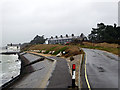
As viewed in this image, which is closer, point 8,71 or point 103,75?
point 103,75

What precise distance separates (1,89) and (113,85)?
36.0 feet

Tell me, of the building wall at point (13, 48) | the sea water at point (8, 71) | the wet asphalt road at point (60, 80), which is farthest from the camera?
the building wall at point (13, 48)

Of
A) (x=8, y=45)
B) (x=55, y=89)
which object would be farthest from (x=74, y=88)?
(x=8, y=45)

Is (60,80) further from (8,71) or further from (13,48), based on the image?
(13,48)

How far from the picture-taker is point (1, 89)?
13.7 meters

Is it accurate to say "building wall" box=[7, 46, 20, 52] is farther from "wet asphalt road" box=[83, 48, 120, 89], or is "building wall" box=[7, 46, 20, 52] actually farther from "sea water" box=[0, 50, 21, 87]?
"wet asphalt road" box=[83, 48, 120, 89]

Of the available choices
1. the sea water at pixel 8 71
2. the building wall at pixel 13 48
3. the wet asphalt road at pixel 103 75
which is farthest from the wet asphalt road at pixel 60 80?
the building wall at pixel 13 48

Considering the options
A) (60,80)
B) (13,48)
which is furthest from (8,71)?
(13,48)

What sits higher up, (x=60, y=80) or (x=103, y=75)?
(x=103, y=75)

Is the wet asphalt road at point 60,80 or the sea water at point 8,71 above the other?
the wet asphalt road at point 60,80

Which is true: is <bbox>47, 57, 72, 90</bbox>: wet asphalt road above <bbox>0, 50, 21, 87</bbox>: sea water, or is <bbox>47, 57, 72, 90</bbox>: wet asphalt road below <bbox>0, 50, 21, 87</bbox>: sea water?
above

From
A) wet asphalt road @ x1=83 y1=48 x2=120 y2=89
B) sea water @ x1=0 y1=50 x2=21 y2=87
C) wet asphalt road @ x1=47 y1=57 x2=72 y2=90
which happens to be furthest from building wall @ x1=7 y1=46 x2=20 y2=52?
wet asphalt road @ x1=47 y1=57 x2=72 y2=90

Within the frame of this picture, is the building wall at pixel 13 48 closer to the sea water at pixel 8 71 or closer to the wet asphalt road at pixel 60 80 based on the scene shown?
the sea water at pixel 8 71

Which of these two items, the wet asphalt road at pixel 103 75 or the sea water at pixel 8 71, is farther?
the sea water at pixel 8 71
